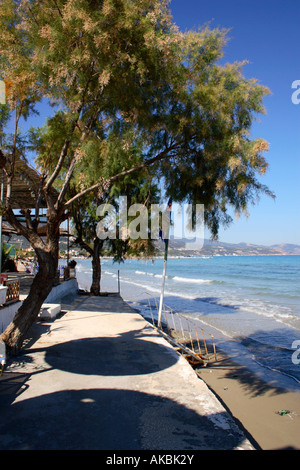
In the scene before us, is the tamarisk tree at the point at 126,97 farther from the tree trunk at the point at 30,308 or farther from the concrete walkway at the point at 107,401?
the concrete walkway at the point at 107,401

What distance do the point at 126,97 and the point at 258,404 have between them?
24.6ft

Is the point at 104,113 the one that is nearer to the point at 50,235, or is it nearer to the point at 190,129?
the point at 190,129

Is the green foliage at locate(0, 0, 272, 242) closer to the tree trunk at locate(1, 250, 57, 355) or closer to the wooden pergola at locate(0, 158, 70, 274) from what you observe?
the wooden pergola at locate(0, 158, 70, 274)

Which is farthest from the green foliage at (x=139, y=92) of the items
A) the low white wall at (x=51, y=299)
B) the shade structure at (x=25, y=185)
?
the low white wall at (x=51, y=299)

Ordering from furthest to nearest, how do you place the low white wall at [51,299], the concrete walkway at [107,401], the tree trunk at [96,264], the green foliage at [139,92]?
the tree trunk at [96,264]
the low white wall at [51,299]
the green foliage at [139,92]
the concrete walkway at [107,401]

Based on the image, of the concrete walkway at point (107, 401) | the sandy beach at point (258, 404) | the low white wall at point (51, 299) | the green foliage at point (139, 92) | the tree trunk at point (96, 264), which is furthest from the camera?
the tree trunk at point (96, 264)

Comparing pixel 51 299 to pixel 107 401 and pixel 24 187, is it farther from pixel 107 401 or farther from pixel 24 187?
pixel 107 401

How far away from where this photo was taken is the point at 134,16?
683 cm

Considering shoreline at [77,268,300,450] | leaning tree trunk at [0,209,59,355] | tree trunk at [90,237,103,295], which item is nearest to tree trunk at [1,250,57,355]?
leaning tree trunk at [0,209,59,355]

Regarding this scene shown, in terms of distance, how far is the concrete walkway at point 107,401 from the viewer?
13.6 ft

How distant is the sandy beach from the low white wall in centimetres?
525

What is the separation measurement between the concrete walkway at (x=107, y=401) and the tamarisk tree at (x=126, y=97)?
1.39 meters

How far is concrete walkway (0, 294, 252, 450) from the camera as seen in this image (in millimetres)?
4152
